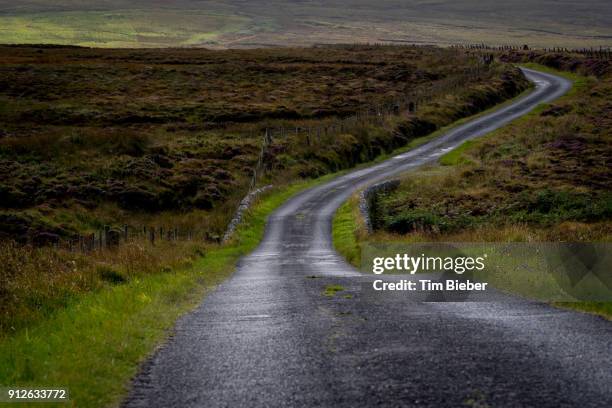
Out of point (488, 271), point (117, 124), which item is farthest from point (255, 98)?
point (488, 271)

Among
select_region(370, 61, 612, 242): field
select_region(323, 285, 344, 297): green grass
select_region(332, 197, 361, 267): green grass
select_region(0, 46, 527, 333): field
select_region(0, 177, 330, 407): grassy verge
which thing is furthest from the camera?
select_region(370, 61, 612, 242): field

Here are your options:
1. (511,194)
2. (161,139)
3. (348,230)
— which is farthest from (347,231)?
(161,139)

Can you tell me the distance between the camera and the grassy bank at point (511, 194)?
88.0 ft

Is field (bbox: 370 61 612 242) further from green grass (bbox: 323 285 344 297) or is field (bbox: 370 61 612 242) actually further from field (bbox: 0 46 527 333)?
field (bbox: 0 46 527 333)

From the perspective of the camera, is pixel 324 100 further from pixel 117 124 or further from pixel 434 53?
pixel 434 53

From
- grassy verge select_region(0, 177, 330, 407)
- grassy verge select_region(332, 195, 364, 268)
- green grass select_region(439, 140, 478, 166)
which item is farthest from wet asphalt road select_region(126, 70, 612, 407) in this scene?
green grass select_region(439, 140, 478, 166)

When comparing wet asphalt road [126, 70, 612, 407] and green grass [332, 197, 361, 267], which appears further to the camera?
green grass [332, 197, 361, 267]

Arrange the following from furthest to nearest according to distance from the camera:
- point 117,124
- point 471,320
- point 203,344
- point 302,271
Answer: point 117,124
point 302,271
point 471,320
point 203,344

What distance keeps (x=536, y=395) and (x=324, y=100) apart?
7332 cm

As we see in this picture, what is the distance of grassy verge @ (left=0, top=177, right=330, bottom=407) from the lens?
897cm

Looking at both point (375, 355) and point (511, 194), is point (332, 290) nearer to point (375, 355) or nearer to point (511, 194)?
point (375, 355)

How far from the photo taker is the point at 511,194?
3681 centimetres

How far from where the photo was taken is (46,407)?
7.95 m

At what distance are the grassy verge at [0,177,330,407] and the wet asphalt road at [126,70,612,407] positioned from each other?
0.38 meters
